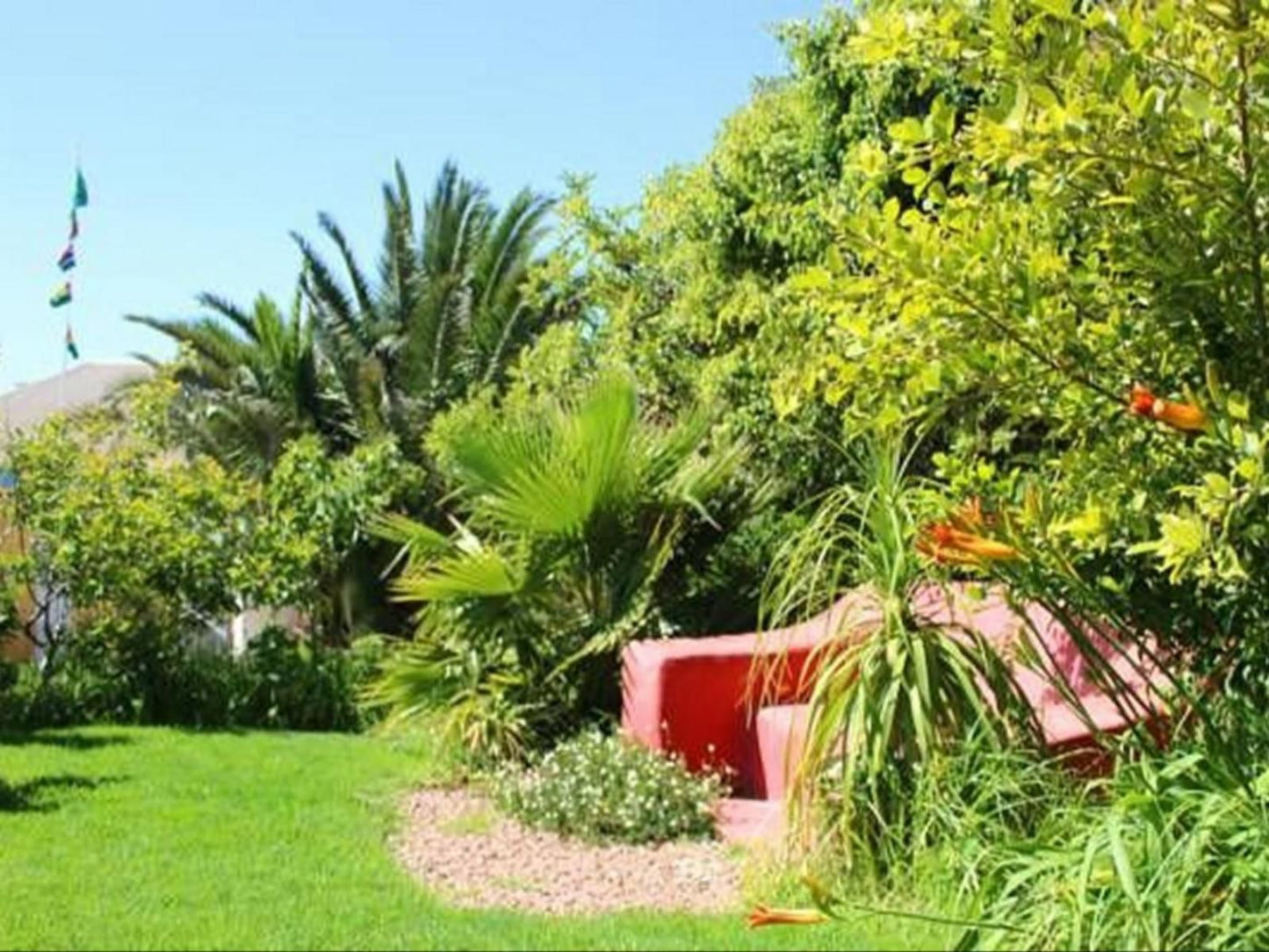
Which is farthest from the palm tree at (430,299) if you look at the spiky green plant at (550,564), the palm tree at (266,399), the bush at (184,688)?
the spiky green plant at (550,564)

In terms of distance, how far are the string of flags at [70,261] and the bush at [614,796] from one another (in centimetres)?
2062

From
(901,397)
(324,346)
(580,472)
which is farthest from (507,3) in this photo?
(324,346)

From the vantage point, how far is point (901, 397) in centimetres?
560

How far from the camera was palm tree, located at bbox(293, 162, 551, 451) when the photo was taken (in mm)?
20922

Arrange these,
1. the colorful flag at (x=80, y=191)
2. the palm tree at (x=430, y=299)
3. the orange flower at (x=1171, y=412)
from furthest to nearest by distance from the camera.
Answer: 1. the colorful flag at (x=80, y=191)
2. the palm tree at (x=430, y=299)
3. the orange flower at (x=1171, y=412)

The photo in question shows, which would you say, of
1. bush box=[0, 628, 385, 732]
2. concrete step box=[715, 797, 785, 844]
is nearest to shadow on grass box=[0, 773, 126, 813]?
bush box=[0, 628, 385, 732]

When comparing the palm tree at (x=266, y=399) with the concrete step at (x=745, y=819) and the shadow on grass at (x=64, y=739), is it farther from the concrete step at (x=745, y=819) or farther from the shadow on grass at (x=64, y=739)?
the concrete step at (x=745, y=819)

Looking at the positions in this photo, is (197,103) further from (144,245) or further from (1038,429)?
(1038,429)

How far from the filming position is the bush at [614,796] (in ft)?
25.2

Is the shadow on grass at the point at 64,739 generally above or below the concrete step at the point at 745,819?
above

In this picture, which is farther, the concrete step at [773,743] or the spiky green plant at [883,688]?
the concrete step at [773,743]

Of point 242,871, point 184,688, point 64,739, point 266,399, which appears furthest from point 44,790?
point 266,399

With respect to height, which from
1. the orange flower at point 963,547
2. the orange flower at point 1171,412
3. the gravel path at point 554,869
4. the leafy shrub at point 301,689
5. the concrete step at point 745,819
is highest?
the orange flower at point 1171,412

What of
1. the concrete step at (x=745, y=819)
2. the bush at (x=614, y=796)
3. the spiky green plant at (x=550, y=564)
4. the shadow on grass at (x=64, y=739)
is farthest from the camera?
the shadow on grass at (x=64, y=739)
